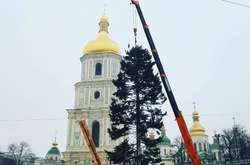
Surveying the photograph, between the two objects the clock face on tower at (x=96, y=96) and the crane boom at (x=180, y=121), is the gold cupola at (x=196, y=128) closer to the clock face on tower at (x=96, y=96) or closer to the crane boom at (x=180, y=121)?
the clock face on tower at (x=96, y=96)

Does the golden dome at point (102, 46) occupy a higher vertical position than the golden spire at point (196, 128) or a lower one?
higher

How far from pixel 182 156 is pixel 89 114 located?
59.7 feet

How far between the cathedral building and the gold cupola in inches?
1072

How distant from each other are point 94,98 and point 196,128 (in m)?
30.5

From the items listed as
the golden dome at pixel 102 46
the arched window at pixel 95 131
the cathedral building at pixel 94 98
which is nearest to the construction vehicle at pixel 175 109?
the cathedral building at pixel 94 98

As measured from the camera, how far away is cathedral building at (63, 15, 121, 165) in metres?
56.3

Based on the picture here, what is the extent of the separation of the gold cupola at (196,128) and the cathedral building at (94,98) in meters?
27.2

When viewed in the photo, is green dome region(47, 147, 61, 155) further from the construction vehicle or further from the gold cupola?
the construction vehicle

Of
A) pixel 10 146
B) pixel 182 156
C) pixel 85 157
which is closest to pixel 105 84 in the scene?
pixel 85 157

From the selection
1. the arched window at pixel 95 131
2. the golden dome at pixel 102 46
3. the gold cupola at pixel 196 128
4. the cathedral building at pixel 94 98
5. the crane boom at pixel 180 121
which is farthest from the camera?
the gold cupola at pixel 196 128

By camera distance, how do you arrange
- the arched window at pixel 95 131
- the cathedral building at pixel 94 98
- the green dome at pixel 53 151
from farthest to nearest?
the green dome at pixel 53 151 → the arched window at pixel 95 131 → the cathedral building at pixel 94 98

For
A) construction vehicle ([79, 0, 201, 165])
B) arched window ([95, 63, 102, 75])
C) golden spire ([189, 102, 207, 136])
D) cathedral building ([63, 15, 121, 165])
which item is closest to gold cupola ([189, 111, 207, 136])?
golden spire ([189, 102, 207, 136])

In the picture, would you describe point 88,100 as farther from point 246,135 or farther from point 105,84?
point 246,135

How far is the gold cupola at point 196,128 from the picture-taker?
80938mm
